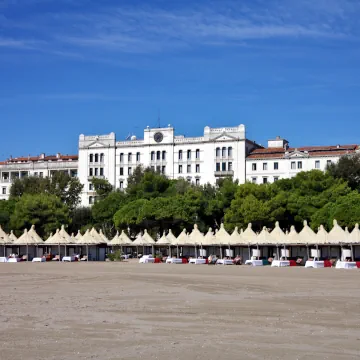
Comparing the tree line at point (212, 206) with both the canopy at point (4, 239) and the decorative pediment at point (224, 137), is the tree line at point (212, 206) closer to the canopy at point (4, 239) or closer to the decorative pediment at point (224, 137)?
the canopy at point (4, 239)

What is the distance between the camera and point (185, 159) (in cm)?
9469

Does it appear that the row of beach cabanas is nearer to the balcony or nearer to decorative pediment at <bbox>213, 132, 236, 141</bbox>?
the balcony

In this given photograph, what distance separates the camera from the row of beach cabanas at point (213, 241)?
46656 millimetres

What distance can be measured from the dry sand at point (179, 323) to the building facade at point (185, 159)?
6460 centimetres

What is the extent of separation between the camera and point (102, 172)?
327 feet

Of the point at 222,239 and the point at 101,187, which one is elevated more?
the point at 101,187

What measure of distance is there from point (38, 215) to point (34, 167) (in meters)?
35.8

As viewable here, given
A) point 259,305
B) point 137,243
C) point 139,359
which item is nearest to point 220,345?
point 139,359

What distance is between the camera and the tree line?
63.2m

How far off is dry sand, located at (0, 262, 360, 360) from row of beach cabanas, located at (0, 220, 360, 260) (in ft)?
73.4

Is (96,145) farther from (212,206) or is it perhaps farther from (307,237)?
(307,237)

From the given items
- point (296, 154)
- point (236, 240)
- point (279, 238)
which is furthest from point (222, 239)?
point (296, 154)

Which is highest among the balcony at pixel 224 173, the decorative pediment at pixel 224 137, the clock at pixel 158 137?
the clock at pixel 158 137

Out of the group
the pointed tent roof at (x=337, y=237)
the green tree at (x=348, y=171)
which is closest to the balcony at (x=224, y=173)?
the green tree at (x=348, y=171)
